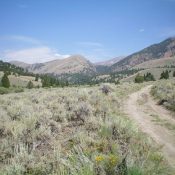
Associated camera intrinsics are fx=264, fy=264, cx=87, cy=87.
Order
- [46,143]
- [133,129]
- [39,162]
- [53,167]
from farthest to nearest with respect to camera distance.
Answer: [133,129] → [46,143] → [39,162] → [53,167]

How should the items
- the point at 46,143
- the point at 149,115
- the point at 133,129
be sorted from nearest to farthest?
1. the point at 46,143
2. the point at 133,129
3. the point at 149,115

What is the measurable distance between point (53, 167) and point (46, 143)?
2.68 metres

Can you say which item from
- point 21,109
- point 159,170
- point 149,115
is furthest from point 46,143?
point 149,115

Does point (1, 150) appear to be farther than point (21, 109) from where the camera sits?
No

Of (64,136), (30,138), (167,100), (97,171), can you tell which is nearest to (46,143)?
(30,138)

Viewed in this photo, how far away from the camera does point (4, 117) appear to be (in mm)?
11719

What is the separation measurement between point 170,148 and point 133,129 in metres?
1.67

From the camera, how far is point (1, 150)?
8320 millimetres

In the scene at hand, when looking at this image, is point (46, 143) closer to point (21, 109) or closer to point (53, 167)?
point (53, 167)

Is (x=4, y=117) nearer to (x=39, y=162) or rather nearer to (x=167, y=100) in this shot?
(x=39, y=162)

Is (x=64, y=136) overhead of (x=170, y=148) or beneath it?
overhead

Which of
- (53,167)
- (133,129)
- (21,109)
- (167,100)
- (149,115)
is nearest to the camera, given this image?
(53,167)

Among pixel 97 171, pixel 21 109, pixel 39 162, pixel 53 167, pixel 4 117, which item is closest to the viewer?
pixel 97 171

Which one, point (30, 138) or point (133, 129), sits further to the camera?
point (133, 129)
